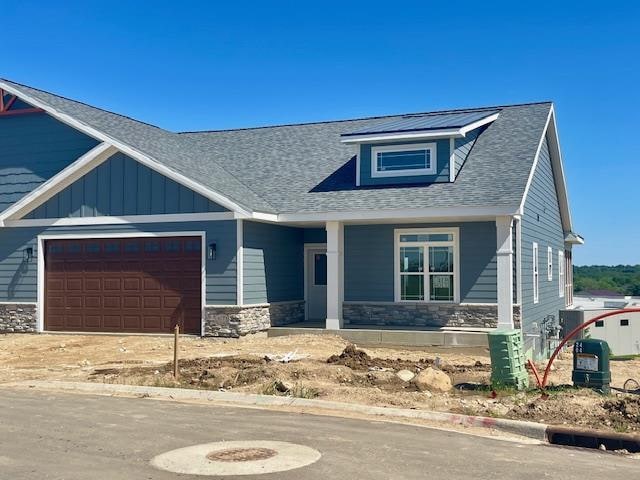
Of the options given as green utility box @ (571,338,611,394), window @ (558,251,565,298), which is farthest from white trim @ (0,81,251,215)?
window @ (558,251,565,298)

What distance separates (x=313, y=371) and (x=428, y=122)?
35.1 ft

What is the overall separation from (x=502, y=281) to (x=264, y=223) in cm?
669

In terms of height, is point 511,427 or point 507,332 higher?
point 507,332

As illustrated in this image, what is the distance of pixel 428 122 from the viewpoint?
21.7 metres

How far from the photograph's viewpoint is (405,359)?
15984 millimetres

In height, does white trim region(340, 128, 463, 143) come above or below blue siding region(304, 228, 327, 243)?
above

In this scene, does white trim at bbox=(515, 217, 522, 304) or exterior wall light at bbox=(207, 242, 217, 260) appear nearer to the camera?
white trim at bbox=(515, 217, 522, 304)

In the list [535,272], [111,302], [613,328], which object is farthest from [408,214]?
[613,328]

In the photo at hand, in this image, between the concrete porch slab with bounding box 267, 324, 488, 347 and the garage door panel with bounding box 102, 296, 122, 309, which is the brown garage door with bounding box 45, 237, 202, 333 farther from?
the concrete porch slab with bounding box 267, 324, 488, 347

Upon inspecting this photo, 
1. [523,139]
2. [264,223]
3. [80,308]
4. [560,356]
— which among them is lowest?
[560,356]

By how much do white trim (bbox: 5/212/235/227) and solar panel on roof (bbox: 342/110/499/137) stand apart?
464 centimetres

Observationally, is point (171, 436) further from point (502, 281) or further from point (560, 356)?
point (560, 356)

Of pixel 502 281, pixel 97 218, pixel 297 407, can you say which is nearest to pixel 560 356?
pixel 502 281

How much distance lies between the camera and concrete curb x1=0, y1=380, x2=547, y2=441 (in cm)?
938
